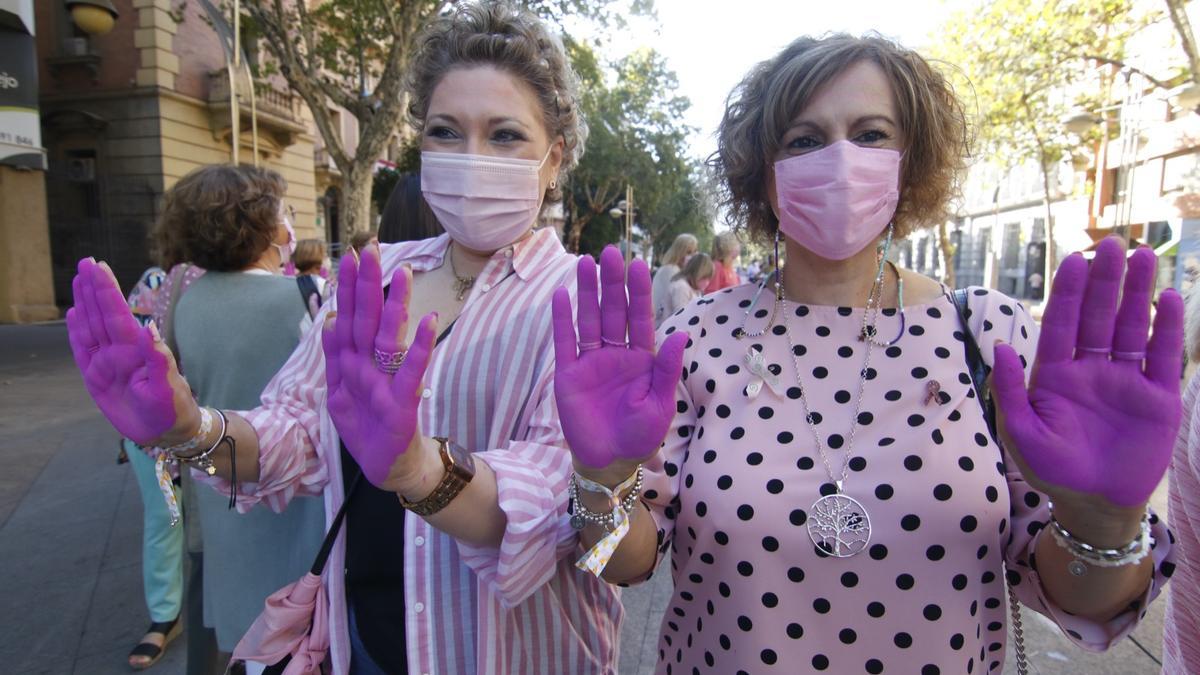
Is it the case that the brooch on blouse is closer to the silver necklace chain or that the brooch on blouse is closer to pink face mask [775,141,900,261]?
the silver necklace chain

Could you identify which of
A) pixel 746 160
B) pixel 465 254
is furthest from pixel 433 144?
pixel 746 160

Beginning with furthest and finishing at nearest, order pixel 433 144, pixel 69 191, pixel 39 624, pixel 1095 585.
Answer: pixel 69 191 < pixel 39 624 < pixel 433 144 < pixel 1095 585

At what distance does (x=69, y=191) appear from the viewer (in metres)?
15.1

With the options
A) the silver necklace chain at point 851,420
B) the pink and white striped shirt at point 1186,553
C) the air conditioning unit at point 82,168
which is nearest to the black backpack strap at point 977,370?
the silver necklace chain at point 851,420

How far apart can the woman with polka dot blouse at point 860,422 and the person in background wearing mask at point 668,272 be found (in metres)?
5.37

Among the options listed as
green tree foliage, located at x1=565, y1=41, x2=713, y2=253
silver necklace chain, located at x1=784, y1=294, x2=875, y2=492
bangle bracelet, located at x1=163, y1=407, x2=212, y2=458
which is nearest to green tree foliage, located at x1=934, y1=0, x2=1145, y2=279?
silver necklace chain, located at x1=784, y1=294, x2=875, y2=492

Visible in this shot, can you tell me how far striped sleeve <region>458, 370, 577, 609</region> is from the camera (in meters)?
1.12

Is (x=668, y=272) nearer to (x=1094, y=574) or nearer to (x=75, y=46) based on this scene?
(x=1094, y=574)

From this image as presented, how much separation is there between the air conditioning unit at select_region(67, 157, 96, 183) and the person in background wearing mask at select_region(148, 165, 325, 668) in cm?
1599

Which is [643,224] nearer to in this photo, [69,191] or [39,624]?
[69,191]

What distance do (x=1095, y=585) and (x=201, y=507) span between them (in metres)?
2.44

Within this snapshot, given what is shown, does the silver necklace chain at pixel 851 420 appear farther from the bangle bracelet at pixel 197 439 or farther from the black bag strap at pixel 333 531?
the bangle bracelet at pixel 197 439

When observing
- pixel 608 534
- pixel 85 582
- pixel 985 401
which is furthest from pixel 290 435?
pixel 85 582

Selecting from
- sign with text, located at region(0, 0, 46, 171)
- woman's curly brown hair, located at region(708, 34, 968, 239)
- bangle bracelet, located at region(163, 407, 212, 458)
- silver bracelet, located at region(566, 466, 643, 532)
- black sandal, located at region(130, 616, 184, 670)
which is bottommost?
black sandal, located at region(130, 616, 184, 670)
